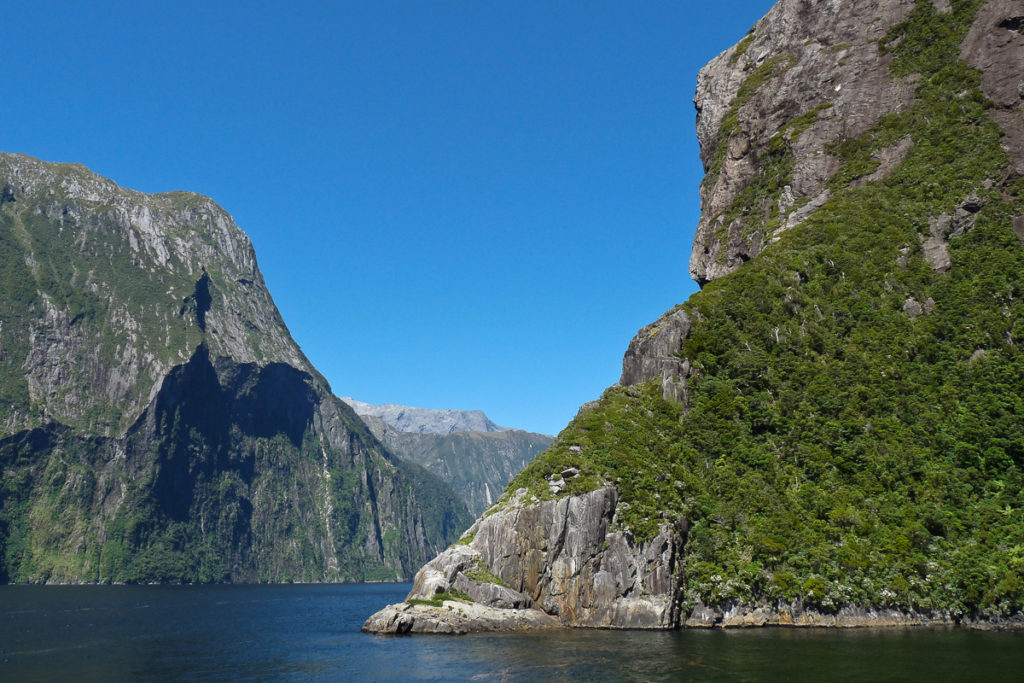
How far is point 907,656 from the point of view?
185 feet

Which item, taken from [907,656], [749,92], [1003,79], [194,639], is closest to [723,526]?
[907,656]

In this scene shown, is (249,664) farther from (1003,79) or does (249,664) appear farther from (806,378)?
(1003,79)

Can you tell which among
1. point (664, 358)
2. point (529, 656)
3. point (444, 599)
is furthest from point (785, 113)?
point (529, 656)

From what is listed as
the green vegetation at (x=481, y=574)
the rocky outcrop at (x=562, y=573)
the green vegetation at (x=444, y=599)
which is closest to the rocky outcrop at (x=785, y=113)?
the rocky outcrop at (x=562, y=573)

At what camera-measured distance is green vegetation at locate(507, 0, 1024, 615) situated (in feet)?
257

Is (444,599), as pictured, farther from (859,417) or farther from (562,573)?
(859,417)

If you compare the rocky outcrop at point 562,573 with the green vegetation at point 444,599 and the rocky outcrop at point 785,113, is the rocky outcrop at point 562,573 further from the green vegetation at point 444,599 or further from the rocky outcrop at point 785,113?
the rocky outcrop at point 785,113

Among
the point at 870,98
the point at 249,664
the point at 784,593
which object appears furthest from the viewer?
the point at 870,98

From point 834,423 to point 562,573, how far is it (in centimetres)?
3805

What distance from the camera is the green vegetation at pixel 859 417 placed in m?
78.2

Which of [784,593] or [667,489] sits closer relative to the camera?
[784,593]

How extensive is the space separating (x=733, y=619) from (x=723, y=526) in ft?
35.7

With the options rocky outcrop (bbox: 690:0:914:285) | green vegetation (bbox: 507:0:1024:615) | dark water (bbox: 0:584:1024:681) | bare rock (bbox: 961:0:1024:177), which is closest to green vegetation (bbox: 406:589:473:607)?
dark water (bbox: 0:584:1024:681)

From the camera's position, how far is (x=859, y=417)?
91.4 metres
